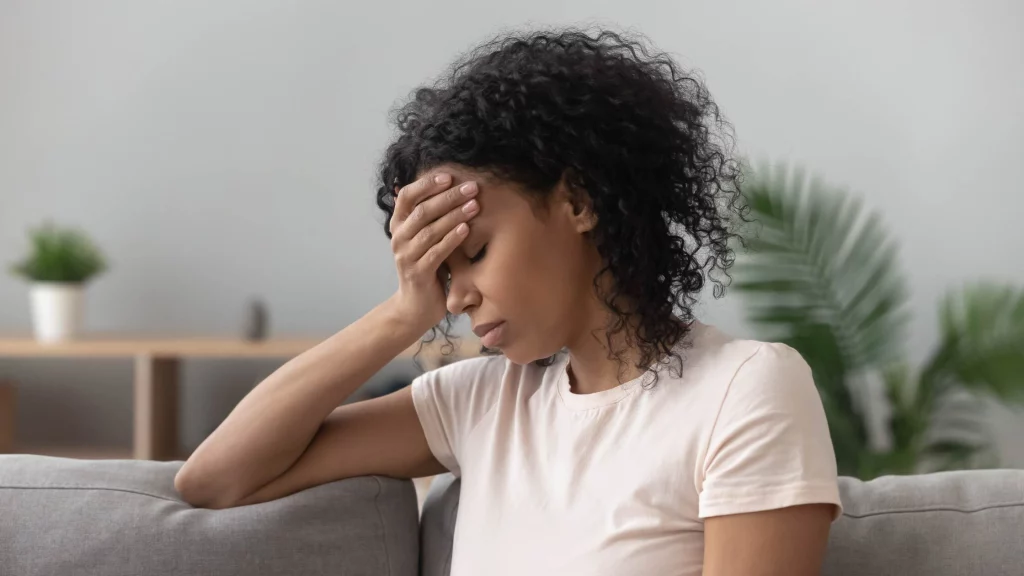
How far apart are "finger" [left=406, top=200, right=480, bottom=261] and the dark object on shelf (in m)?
1.94

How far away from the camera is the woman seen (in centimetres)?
104

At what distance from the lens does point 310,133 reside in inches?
134

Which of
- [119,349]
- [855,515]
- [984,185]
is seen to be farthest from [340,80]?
[855,515]

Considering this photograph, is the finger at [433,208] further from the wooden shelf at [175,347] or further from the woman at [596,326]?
the wooden shelf at [175,347]

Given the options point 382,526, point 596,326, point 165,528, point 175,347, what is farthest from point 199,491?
point 175,347

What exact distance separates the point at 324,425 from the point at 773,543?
647 mm

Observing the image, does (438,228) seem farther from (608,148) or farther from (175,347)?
(175,347)

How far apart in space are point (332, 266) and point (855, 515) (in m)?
2.40

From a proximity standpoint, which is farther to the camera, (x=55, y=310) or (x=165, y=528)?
(x=55, y=310)

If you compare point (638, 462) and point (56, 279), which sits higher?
point (638, 462)

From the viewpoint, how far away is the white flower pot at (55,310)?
10.2 ft

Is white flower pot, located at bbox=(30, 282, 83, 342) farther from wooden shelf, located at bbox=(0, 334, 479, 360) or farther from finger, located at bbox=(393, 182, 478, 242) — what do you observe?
finger, located at bbox=(393, 182, 478, 242)

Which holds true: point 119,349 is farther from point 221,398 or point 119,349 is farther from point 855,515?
point 855,515

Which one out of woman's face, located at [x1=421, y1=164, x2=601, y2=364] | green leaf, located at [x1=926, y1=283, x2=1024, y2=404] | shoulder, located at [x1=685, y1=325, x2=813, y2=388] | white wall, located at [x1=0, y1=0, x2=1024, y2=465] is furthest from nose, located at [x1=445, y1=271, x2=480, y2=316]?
white wall, located at [x1=0, y1=0, x2=1024, y2=465]
